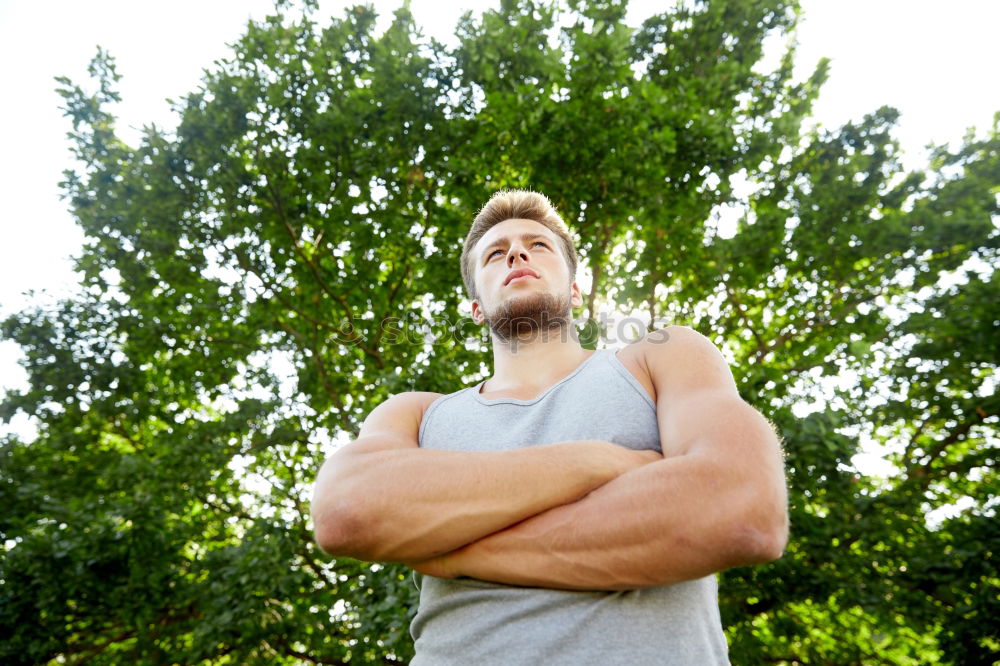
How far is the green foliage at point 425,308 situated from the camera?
6027mm

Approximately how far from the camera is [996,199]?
7.51 metres

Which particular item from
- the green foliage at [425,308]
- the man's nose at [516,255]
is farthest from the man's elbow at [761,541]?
the green foliage at [425,308]

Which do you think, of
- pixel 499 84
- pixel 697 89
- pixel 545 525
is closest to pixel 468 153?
pixel 499 84

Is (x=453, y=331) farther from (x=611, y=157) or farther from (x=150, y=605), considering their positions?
(x=150, y=605)

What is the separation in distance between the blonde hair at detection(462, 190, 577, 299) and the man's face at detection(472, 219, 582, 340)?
9 cm

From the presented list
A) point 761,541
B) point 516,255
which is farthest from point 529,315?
point 761,541

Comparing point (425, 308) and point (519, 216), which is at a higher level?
point (425, 308)

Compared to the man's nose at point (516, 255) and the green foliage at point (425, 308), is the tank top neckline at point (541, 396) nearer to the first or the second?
the man's nose at point (516, 255)

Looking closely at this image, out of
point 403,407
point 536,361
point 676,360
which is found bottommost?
point 676,360

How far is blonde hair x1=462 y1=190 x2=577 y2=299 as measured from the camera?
2969 millimetres

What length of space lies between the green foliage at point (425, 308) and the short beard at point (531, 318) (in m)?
3.62

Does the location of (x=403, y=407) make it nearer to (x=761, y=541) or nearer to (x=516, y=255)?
(x=516, y=255)

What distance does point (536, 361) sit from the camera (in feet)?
7.82

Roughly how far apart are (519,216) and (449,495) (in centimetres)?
186
